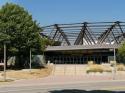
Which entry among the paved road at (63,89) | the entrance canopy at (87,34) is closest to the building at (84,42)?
the entrance canopy at (87,34)

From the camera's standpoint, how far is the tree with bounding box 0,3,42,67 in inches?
2662

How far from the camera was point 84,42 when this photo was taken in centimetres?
13962

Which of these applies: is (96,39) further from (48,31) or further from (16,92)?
(16,92)

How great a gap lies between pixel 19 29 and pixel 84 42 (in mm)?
72451

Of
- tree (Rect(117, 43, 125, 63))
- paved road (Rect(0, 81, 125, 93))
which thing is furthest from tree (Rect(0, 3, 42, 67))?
paved road (Rect(0, 81, 125, 93))

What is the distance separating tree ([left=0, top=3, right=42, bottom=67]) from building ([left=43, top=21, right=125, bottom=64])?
18404 millimetres

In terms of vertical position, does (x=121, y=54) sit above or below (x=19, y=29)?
below

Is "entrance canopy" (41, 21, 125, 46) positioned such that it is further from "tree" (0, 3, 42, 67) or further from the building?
"tree" (0, 3, 42, 67)

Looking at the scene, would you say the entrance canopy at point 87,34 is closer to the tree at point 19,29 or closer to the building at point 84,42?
the building at point 84,42

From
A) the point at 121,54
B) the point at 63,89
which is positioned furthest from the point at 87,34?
the point at 63,89

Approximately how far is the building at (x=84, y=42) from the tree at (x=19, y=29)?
18404mm

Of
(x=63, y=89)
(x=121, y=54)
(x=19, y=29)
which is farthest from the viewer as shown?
(x=121, y=54)

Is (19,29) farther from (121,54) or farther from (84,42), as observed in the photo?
(84,42)

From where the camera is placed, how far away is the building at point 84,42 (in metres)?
97.9
